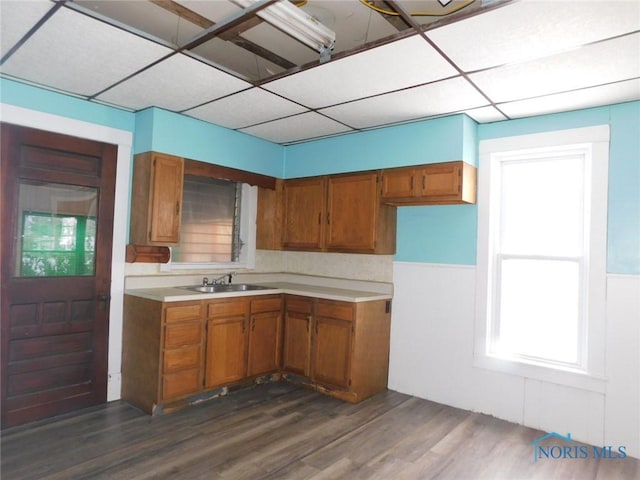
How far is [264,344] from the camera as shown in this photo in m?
4.19

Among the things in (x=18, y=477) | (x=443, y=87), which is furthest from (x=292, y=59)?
(x=18, y=477)

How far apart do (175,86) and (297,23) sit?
51.1 inches

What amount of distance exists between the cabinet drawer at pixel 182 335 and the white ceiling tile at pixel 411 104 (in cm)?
218

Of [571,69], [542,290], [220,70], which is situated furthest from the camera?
[542,290]

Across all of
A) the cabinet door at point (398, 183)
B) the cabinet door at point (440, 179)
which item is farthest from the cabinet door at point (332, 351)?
the cabinet door at point (440, 179)

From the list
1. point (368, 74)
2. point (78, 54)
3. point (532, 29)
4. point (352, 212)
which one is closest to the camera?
point (532, 29)

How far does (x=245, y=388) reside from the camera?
4.03 m

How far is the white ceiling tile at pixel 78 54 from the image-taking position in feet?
7.50

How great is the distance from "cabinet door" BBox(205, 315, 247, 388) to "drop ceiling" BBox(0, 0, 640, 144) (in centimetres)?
194

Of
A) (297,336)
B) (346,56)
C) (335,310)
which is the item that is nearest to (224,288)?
(297,336)

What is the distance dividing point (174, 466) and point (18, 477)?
2.83 feet

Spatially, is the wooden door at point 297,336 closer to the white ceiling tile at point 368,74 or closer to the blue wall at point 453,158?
the blue wall at point 453,158

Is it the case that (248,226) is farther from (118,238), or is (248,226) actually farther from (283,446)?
(283,446)

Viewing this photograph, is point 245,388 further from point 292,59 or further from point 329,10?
point 329,10
